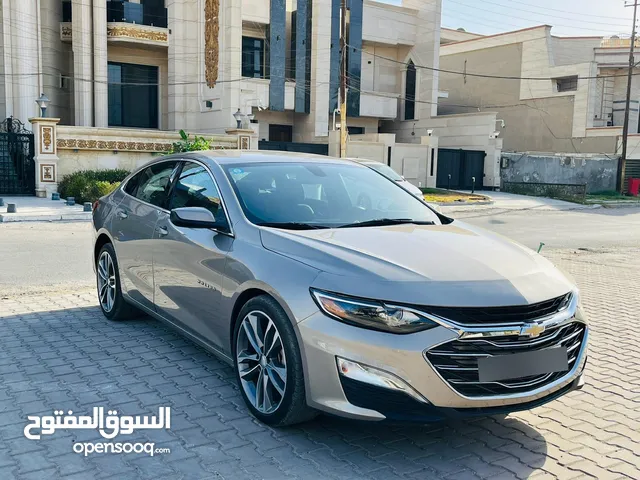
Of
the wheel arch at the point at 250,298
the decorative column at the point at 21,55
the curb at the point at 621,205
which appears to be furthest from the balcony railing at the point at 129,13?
the wheel arch at the point at 250,298

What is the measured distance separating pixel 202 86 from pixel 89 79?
560 centimetres

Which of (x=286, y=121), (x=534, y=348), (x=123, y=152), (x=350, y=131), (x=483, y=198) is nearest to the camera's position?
(x=534, y=348)

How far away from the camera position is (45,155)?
22.0 metres

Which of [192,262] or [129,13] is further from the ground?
[129,13]

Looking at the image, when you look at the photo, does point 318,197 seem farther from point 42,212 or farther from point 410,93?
point 410,93

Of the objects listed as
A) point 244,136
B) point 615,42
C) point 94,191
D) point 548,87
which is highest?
point 615,42

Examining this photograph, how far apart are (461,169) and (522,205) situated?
8948 mm

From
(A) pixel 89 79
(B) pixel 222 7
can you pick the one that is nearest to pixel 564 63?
(B) pixel 222 7

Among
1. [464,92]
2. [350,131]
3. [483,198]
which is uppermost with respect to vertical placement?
[464,92]

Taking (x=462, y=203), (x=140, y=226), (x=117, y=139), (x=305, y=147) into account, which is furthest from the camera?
(x=305, y=147)

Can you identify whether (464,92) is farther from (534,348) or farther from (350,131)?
(534,348)

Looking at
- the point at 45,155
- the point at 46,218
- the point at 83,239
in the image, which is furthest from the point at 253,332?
the point at 45,155

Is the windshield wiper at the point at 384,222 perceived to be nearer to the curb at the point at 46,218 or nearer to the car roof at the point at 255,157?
the car roof at the point at 255,157

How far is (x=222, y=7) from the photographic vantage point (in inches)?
1228
